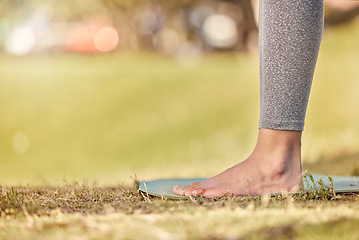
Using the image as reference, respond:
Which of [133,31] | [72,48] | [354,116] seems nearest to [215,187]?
[354,116]

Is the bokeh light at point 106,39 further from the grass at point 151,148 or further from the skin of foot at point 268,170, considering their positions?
the skin of foot at point 268,170

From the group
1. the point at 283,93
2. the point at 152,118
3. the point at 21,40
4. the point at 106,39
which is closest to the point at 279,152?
the point at 283,93

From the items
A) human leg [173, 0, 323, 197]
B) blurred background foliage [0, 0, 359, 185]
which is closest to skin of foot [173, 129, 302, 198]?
human leg [173, 0, 323, 197]

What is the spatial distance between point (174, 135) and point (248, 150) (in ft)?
4.24

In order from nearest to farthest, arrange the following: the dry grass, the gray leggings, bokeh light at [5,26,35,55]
Answer: the dry grass
the gray leggings
bokeh light at [5,26,35,55]

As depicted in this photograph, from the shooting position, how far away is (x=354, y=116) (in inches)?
222

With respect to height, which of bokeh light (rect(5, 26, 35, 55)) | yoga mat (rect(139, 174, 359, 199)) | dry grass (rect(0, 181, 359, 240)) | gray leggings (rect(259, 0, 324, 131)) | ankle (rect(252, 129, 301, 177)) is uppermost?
bokeh light (rect(5, 26, 35, 55))

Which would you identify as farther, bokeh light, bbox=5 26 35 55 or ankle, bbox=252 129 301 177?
bokeh light, bbox=5 26 35 55

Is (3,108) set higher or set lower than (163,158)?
higher

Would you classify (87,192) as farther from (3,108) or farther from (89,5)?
(89,5)

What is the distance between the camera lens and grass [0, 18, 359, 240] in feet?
4.27

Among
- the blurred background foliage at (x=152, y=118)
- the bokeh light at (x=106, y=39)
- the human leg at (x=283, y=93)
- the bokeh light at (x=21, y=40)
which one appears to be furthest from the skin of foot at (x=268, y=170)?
the bokeh light at (x=106, y=39)

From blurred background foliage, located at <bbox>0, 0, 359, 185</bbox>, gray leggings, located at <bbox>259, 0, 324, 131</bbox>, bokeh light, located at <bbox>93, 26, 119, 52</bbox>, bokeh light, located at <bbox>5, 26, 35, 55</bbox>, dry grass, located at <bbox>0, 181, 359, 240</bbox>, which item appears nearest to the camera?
dry grass, located at <bbox>0, 181, 359, 240</bbox>

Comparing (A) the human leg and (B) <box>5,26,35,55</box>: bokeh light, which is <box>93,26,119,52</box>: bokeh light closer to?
(B) <box>5,26,35,55</box>: bokeh light
